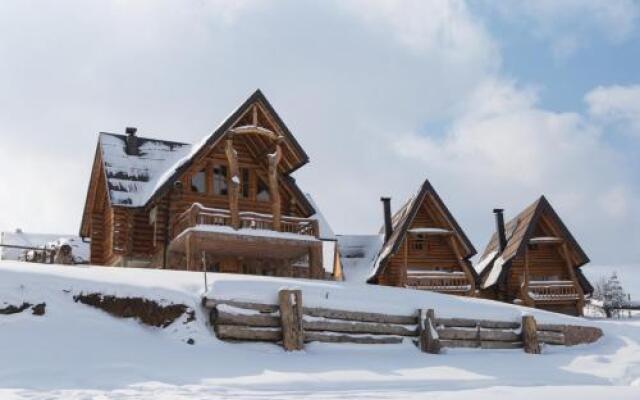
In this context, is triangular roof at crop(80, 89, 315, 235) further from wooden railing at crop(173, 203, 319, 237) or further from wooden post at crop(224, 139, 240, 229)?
wooden railing at crop(173, 203, 319, 237)

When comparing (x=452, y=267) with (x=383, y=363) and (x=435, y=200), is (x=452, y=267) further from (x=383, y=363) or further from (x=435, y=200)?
(x=383, y=363)

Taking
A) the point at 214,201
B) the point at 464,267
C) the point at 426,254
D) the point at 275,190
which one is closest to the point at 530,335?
the point at 275,190

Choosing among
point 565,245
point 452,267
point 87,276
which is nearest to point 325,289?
point 87,276

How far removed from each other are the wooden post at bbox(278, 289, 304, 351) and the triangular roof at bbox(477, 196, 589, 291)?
19.2 m

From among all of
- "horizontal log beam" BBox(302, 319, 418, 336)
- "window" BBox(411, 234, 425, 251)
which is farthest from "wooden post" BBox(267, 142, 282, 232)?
"window" BBox(411, 234, 425, 251)

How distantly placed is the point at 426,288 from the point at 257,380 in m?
21.3

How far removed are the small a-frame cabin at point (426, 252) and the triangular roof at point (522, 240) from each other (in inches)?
74.0

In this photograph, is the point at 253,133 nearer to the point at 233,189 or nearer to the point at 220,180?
the point at 220,180

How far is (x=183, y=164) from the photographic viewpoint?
991 inches

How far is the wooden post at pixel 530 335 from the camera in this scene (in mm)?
20000

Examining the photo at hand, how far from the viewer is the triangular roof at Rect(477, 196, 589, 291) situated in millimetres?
34263

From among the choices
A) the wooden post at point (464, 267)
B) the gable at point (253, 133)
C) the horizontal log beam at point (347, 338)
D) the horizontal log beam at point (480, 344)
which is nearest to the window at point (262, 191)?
the gable at point (253, 133)

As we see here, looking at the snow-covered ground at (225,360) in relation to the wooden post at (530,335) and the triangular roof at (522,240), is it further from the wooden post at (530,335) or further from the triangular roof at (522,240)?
the triangular roof at (522,240)

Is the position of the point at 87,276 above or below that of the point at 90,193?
below
